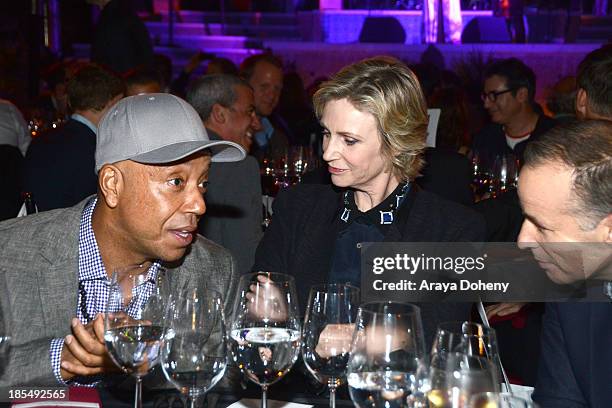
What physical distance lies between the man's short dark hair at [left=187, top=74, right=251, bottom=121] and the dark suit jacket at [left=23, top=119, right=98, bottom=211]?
64 cm

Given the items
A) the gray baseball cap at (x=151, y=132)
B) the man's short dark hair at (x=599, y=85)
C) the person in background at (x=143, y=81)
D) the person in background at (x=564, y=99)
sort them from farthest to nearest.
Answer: the person in background at (x=564, y=99)
the person in background at (x=143, y=81)
the man's short dark hair at (x=599, y=85)
the gray baseball cap at (x=151, y=132)

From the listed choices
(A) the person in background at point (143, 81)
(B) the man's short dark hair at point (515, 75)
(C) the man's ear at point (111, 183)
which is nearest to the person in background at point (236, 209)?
(C) the man's ear at point (111, 183)

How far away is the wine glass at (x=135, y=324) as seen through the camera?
1.52 meters

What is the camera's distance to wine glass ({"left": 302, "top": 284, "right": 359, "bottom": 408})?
1.52m

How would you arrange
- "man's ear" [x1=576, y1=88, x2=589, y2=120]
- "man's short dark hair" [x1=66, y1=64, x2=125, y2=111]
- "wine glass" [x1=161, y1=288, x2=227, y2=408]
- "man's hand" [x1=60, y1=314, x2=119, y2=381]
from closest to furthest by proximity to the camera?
1. "wine glass" [x1=161, y1=288, x2=227, y2=408]
2. "man's hand" [x1=60, y1=314, x2=119, y2=381]
3. "man's ear" [x1=576, y1=88, x2=589, y2=120]
4. "man's short dark hair" [x1=66, y1=64, x2=125, y2=111]

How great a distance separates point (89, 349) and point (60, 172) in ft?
9.07

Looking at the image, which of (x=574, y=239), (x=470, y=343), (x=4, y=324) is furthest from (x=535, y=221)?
(x=4, y=324)

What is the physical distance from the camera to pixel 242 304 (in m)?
1.57

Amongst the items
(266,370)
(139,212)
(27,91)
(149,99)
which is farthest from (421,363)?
(27,91)

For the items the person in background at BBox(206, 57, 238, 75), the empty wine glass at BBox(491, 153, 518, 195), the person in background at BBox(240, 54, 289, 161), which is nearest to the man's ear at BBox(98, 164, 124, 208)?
the empty wine glass at BBox(491, 153, 518, 195)

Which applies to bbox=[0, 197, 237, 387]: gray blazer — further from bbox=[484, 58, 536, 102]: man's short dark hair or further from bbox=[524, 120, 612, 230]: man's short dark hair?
bbox=[484, 58, 536, 102]: man's short dark hair

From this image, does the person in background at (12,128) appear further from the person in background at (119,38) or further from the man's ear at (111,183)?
the man's ear at (111,183)

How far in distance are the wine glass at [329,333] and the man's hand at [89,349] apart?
47cm

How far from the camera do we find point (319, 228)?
8.78 feet
